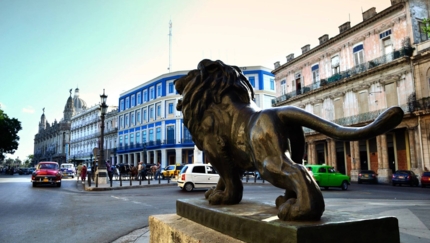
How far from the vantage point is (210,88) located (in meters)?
2.37

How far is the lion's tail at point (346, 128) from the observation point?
141cm

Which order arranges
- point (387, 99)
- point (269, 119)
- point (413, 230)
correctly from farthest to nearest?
point (387, 99) → point (413, 230) → point (269, 119)

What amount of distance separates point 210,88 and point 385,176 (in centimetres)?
2499

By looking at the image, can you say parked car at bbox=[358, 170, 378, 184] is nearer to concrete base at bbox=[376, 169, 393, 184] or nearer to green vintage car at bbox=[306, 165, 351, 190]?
concrete base at bbox=[376, 169, 393, 184]

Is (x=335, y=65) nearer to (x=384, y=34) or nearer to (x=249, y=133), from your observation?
(x=384, y=34)

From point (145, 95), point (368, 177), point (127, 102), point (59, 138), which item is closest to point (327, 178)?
point (368, 177)

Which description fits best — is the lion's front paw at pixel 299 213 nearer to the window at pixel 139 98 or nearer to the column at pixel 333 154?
the column at pixel 333 154

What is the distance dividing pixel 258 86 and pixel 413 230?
38.1 meters

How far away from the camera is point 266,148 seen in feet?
5.90

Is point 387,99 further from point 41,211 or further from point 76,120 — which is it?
point 76,120

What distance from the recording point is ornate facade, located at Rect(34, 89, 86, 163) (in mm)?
85688

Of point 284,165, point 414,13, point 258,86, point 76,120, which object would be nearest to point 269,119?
point 284,165

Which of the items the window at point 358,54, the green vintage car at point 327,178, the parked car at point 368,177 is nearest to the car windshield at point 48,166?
the green vintage car at point 327,178

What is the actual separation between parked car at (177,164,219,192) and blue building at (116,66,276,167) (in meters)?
20.2
